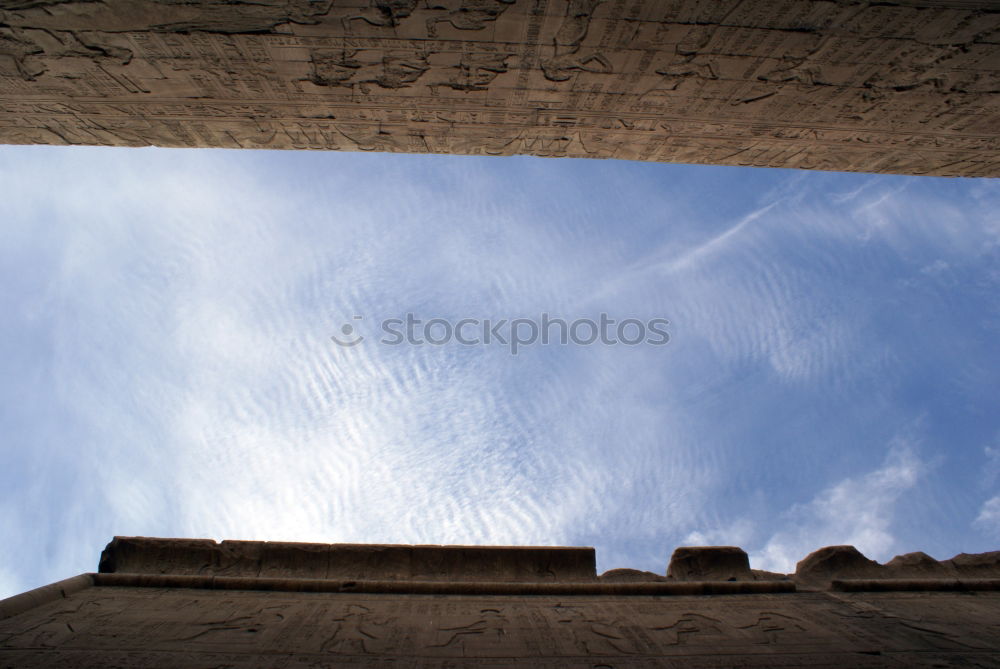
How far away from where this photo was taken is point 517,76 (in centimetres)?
379

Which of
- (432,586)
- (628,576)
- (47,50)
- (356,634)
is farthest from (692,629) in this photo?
(47,50)

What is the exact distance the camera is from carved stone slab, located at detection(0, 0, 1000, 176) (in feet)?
11.2

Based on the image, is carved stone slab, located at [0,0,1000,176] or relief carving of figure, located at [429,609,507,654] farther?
carved stone slab, located at [0,0,1000,176]

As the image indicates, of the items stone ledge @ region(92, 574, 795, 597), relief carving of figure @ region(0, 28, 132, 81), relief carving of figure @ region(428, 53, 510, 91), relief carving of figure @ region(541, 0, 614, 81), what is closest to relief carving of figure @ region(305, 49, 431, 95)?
relief carving of figure @ region(428, 53, 510, 91)

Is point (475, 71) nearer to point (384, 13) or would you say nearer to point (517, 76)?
point (517, 76)

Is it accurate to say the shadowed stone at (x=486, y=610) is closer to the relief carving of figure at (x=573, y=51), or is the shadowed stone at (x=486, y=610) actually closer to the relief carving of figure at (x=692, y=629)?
the relief carving of figure at (x=692, y=629)

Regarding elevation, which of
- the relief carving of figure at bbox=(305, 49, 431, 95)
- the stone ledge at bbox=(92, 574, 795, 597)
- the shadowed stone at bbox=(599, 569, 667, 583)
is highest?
the relief carving of figure at bbox=(305, 49, 431, 95)

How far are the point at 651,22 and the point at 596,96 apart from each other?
0.62 m

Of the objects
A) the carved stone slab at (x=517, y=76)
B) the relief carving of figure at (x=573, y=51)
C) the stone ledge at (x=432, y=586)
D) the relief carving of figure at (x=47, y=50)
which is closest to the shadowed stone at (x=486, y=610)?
the stone ledge at (x=432, y=586)

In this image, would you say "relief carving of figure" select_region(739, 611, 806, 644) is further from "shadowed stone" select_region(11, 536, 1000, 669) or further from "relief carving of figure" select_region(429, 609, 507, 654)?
"relief carving of figure" select_region(429, 609, 507, 654)

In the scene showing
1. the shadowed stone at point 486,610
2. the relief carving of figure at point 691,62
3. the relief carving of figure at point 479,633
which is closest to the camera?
the shadowed stone at point 486,610

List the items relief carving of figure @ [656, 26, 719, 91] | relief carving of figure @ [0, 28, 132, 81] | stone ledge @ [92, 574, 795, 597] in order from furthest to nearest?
1. stone ledge @ [92, 574, 795, 597]
2. relief carving of figure @ [656, 26, 719, 91]
3. relief carving of figure @ [0, 28, 132, 81]

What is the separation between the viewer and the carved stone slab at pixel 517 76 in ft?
11.2

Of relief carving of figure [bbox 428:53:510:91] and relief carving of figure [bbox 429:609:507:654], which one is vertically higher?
relief carving of figure [bbox 428:53:510:91]
